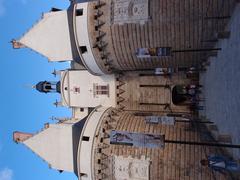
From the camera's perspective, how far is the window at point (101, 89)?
997 inches

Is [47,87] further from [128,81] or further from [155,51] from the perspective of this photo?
[155,51]

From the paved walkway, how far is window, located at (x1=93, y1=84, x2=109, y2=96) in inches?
329

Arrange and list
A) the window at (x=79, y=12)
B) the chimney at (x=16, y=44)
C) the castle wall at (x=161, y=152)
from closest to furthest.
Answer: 1. the castle wall at (x=161, y=152)
2. the window at (x=79, y=12)
3. the chimney at (x=16, y=44)

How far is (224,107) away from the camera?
15.3m

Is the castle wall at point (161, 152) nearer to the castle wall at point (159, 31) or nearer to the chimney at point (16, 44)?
the castle wall at point (159, 31)

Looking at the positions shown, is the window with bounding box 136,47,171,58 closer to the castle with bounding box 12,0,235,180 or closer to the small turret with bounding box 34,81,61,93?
the castle with bounding box 12,0,235,180

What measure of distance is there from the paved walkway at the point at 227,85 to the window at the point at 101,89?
8368mm

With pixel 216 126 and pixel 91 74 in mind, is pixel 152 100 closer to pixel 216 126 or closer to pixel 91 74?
pixel 91 74

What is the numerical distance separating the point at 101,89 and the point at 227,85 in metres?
12.6

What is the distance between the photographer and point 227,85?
14.5 m

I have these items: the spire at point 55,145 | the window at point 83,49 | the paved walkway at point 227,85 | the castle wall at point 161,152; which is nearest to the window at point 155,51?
the paved walkway at point 227,85

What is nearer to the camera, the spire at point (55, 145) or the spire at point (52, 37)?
the spire at point (55, 145)

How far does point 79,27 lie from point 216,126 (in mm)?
10537

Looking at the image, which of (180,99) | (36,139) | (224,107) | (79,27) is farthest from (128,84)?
(224,107)
